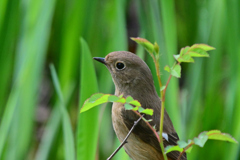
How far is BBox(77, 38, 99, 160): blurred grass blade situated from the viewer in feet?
3.34

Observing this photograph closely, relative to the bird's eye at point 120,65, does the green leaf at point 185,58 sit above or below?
below

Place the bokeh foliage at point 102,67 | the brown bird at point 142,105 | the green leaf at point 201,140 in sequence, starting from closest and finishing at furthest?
the green leaf at point 201,140 → the brown bird at point 142,105 → the bokeh foliage at point 102,67

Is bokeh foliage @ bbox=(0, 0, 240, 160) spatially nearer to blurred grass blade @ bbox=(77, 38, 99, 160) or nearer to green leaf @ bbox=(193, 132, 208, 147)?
blurred grass blade @ bbox=(77, 38, 99, 160)

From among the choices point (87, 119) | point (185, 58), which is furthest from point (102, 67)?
point (185, 58)

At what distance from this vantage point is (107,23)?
2387 mm

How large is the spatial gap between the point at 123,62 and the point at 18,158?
0.86 meters

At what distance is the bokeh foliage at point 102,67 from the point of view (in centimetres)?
134

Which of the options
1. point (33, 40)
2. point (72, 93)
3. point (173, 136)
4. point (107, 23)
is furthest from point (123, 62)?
point (107, 23)

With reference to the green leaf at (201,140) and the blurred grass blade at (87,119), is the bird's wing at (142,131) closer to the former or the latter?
the blurred grass blade at (87,119)

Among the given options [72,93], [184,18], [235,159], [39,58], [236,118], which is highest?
[184,18]

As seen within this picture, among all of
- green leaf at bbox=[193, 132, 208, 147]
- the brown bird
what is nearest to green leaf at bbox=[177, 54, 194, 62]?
green leaf at bbox=[193, 132, 208, 147]

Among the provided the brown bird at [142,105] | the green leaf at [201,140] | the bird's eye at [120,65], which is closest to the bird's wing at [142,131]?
the brown bird at [142,105]

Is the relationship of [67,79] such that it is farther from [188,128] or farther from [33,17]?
[188,128]

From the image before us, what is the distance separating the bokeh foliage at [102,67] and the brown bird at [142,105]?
65mm
